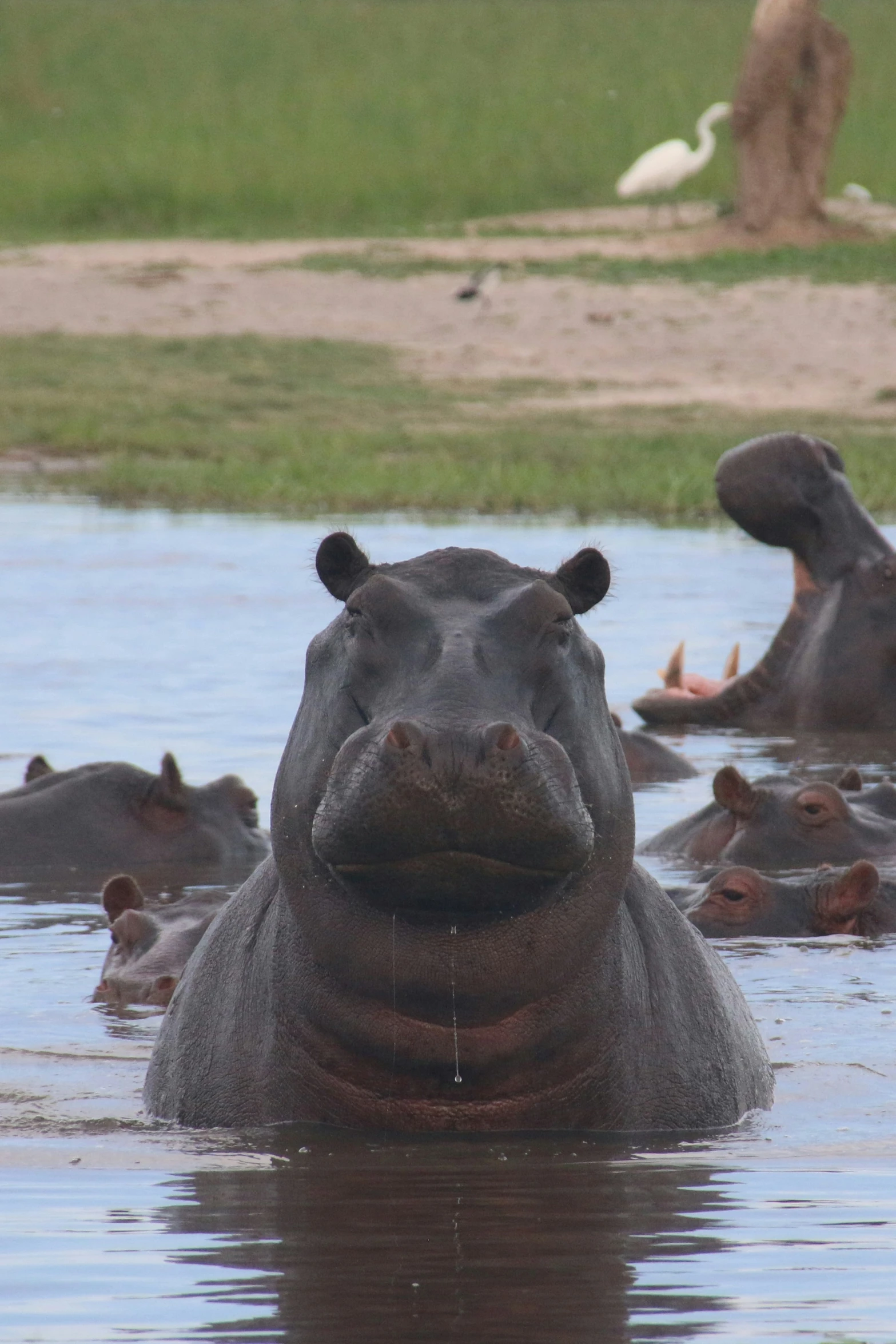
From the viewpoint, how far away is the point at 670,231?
2992 cm

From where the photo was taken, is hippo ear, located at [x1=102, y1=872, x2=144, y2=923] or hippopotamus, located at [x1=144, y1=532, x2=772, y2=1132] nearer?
hippopotamus, located at [x1=144, y1=532, x2=772, y2=1132]

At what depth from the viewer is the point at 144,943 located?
17.6 feet

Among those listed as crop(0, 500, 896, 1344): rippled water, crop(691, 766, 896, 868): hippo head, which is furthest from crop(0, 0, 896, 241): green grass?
crop(0, 500, 896, 1344): rippled water

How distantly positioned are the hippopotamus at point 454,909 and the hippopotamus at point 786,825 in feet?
8.09

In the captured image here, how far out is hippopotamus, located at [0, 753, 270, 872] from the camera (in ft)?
22.4

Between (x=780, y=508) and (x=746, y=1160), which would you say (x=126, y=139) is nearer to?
(x=780, y=508)

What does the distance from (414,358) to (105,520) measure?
8.08 metres

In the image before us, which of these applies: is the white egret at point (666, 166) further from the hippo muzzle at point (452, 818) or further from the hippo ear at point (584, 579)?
the hippo muzzle at point (452, 818)

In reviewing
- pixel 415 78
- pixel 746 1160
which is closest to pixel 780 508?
pixel 746 1160

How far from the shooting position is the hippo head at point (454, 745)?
3174 millimetres

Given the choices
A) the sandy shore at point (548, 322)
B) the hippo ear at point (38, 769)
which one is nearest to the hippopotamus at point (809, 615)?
the hippo ear at point (38, 769)

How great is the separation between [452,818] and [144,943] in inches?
91.3

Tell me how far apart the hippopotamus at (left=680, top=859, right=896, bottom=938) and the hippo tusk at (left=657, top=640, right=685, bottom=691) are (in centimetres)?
327

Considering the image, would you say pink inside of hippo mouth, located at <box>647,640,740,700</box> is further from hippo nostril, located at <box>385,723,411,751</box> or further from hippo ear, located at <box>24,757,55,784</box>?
hippo nostril, located at <box>385,723,411,751</box>
